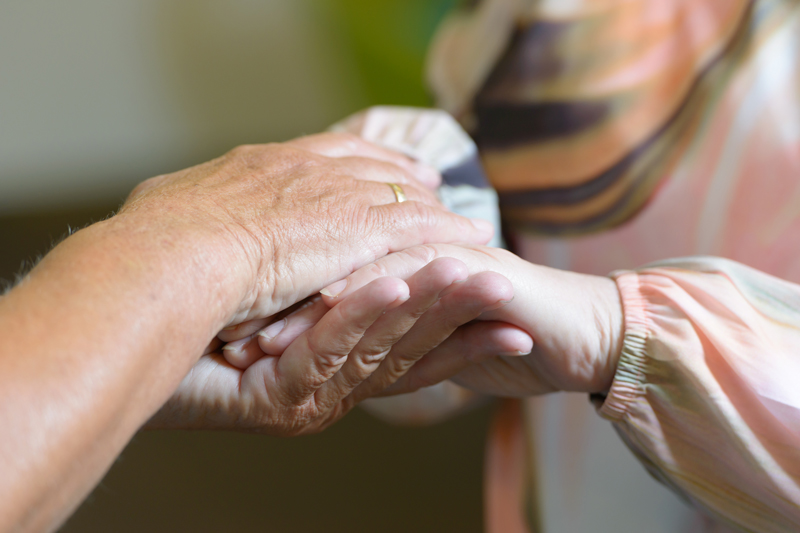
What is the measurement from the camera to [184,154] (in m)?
2.36

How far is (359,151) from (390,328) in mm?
251

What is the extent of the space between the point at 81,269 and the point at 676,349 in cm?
43

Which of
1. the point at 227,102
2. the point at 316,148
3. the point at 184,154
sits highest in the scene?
the point at 316,148

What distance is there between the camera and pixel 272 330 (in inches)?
19.2

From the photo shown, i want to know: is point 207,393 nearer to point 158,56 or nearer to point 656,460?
point 656,460

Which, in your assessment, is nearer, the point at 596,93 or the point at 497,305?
the point at 497,305

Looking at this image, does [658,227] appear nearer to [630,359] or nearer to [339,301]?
[630,359]

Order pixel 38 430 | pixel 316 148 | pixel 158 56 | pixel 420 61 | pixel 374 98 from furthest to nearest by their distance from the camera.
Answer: pixel 158 56, pixel 374 98, pixel 420 61, pixel 316 148, pixel 38 430

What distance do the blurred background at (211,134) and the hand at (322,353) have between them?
89 centimetres

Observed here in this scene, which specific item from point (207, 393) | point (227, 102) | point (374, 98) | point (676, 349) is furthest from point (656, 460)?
point (227, 102)

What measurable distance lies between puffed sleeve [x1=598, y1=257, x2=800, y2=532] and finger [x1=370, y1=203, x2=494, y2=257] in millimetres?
151

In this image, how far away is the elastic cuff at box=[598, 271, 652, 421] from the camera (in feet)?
1.63

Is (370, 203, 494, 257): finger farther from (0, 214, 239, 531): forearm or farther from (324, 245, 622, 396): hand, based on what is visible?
(0, 214, 239, 531): forearm

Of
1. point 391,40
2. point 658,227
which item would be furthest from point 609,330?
point 391,40
